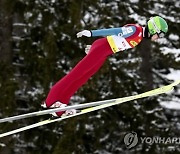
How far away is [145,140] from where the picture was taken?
12.9m

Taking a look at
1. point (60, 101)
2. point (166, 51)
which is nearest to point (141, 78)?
point (166, 51)

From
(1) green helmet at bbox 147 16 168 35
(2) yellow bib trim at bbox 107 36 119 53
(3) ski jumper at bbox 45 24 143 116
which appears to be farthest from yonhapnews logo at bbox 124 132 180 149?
(1) green helmet at bbox 147 16 168 35

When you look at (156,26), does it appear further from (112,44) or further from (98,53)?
(98,53)

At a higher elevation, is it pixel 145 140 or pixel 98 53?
pixel 98 53

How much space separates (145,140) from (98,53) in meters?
7.36

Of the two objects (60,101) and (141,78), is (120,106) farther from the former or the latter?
(60,101)

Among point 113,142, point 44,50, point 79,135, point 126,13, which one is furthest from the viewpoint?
point 113,142

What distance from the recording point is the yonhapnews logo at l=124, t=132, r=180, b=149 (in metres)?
12.2

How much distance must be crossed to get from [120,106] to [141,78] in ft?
3.83

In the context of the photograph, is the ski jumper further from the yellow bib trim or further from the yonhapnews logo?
the yonhapnews logo

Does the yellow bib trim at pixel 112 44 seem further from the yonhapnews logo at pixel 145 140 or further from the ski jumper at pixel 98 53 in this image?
the yonhapnews logo at pixel 145 140

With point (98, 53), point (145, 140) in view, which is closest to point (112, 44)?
point (98, 53)

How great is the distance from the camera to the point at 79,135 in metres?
11.3

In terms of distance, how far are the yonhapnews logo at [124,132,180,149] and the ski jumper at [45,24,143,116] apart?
5.92m
